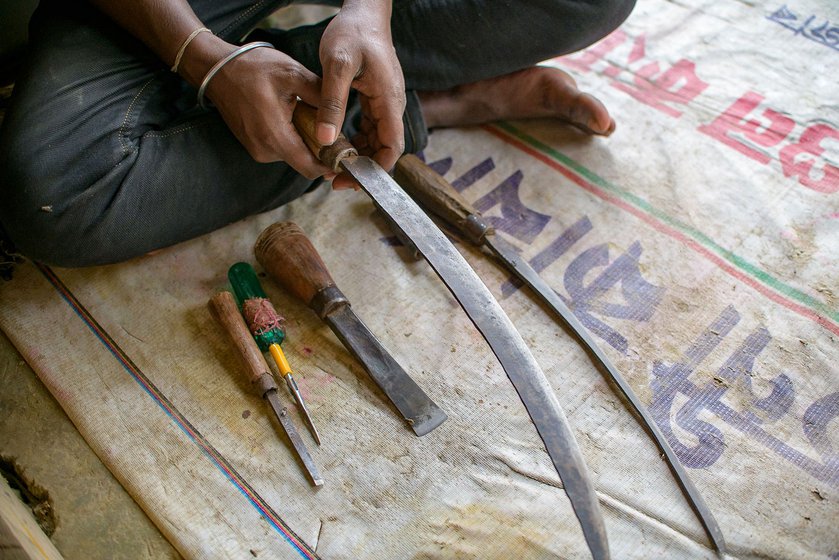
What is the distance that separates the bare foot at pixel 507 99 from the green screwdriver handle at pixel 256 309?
530 mm

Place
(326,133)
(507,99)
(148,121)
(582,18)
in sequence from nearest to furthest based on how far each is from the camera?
1. (326,133)
2. (148,121)
3. (582,18)
4. (507,99)

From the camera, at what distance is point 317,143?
996 millimetres

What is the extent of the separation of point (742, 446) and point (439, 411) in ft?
1.50

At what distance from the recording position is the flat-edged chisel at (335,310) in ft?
3.45

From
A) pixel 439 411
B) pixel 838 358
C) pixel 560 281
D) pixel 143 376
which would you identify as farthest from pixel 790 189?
pixel 143 376

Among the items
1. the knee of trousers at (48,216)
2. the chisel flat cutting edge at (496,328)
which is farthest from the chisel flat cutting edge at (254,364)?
the chisel flat cutting edge at (496,328)

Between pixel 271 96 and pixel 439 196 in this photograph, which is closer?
pixel 271 96

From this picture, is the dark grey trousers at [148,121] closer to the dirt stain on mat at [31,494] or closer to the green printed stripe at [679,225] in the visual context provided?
the green printed stripe at [679,225]

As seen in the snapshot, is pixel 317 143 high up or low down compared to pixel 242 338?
up

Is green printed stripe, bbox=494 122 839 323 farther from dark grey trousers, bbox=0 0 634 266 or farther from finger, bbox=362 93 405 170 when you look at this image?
finger, bbox=362 93 405 170

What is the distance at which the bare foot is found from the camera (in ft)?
4.63

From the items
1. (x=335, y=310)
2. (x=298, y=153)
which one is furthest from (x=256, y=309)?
(x=298, y=153)

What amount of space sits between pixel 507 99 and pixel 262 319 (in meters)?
0.70

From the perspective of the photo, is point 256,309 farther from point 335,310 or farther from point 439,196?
point 439,196
